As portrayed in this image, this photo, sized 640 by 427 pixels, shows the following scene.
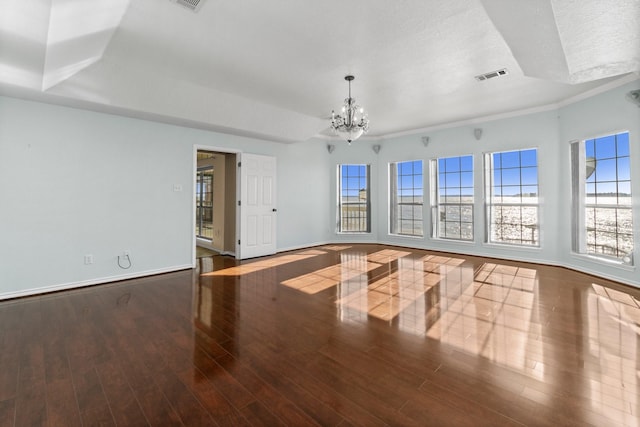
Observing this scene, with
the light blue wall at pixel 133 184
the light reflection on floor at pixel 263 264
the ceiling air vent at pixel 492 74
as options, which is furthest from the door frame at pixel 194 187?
the ceiling air vent at pixel 492 74

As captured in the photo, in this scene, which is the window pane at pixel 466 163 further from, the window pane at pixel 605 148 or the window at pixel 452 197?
the window pane at pixel 605 148

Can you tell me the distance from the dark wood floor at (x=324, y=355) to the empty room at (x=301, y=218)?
0.02 m

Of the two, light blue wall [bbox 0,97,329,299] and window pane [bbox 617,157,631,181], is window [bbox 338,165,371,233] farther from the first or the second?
window pane [bbox 617,157,631,181]

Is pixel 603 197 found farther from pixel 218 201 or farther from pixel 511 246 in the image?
pixel 218 201

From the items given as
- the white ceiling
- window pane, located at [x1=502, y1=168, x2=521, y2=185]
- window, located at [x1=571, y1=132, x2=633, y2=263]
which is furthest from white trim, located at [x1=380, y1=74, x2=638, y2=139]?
window pane, located at [x1=502, y1=168, x2=521, y2=185]

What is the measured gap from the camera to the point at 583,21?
2.16m

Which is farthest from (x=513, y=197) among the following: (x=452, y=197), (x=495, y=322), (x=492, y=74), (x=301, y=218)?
(x=301, y=218)

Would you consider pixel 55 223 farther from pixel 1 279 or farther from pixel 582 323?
pixel 582 323

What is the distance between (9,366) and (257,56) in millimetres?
3649

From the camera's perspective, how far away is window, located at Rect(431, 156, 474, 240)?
6531mm

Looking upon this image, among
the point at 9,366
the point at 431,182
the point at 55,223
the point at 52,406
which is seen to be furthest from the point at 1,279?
the point at 431,182

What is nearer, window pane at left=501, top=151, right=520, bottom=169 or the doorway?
window pane at left=501, top=151, right=520, bottom=169

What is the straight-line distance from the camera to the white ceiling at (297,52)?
2.31 metres

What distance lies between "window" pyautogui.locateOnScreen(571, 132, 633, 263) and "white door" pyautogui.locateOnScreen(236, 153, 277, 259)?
18.8ft
